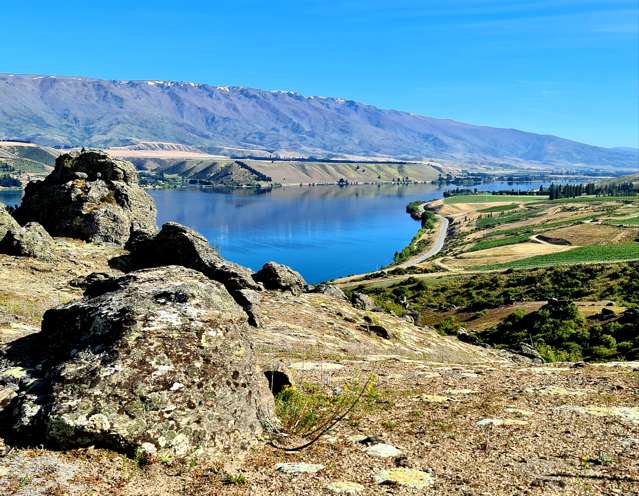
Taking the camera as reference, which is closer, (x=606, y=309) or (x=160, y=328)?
(x=160, y=328)

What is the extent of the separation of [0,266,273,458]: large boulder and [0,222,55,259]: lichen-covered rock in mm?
20783

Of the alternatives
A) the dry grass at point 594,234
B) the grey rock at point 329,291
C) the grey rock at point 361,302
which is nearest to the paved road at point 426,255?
the dry grass at point 594,234

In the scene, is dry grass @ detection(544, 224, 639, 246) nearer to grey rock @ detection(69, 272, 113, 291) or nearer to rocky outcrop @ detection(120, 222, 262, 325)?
rocky outcrop @ detection(120, 222, 262, 325)

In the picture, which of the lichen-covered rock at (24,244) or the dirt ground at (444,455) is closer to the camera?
the dirt ground at (444,455)

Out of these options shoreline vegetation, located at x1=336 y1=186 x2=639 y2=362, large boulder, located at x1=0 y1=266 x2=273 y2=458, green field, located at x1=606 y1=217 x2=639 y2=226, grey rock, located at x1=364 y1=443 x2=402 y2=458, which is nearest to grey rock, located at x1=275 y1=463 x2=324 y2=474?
large boulder, located at x1=0 y1=266 x2=273 y2=458

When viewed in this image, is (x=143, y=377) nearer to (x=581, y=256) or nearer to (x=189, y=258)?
(x=189, y=258)

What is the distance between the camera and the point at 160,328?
12.6 metres

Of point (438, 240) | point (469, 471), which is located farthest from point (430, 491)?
point (438, 240)

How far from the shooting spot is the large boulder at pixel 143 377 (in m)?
11.1

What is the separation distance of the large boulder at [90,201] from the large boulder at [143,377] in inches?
1171

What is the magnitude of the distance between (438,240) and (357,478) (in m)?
194

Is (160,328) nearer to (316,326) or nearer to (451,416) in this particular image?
(451,416)

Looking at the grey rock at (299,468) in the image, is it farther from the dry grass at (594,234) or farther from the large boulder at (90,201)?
the dry grass at (594,234)

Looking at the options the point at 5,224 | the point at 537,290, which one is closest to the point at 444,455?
the point at 5,224
